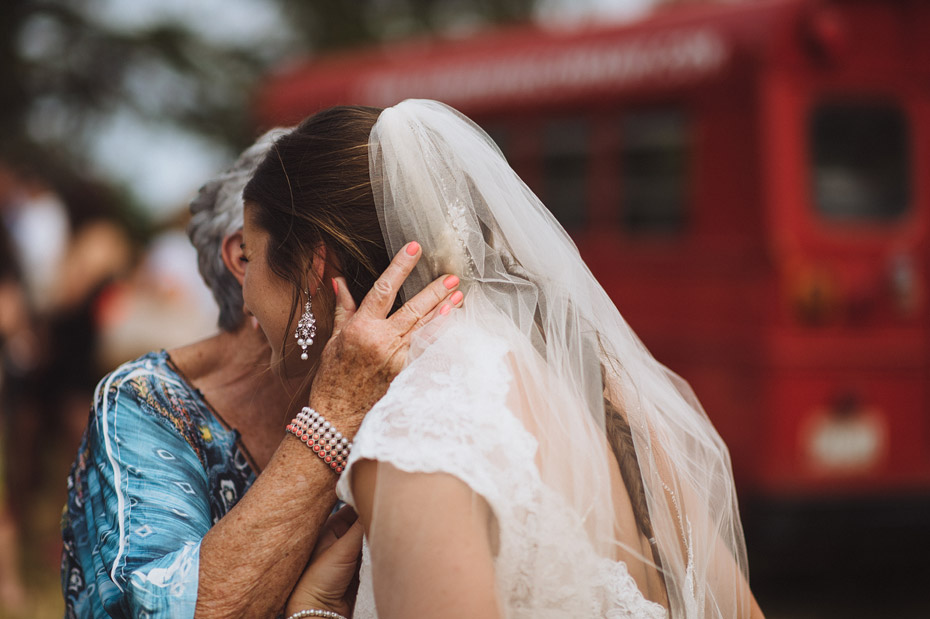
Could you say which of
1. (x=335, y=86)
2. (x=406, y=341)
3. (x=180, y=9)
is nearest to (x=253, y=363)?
(x=406, y=341)

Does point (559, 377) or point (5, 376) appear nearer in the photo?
point (559, 377)

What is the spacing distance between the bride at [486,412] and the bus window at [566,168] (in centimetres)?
432

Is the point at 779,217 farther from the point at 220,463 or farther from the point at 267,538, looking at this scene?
the point at 267,538

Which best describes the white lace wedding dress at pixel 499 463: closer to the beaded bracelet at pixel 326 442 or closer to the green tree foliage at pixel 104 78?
the beaded bracelet at pixel 326 442

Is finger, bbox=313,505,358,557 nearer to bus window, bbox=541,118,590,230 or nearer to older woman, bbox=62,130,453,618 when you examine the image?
older woman, bbox=62,130,453,618

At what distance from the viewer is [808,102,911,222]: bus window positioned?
5598mm

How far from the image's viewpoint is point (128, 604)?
187cm

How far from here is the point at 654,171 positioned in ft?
20.2

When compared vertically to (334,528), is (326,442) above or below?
above

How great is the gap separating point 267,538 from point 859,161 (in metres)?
4.99

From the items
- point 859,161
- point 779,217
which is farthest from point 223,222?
point 859,161

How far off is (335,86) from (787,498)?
492 cm

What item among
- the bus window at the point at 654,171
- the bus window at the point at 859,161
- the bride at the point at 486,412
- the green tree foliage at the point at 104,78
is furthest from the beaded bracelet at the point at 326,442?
the green tree foliage at the point at 104,78

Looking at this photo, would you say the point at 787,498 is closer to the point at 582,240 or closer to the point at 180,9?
the point at 582,240
